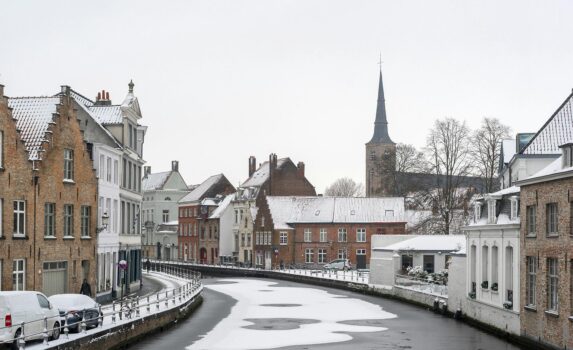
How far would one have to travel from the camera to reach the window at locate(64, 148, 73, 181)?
1639 inches

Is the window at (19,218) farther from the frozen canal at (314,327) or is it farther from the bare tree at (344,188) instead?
the bare tree at (344,188)

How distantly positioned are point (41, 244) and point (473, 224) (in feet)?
63.9

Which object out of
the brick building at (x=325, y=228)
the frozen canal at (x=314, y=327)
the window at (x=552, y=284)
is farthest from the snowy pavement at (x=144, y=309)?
the brick building at (x=325, y=228)

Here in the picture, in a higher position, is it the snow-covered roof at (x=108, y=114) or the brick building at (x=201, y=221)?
the snow-covered roof at (x=108, y=114)

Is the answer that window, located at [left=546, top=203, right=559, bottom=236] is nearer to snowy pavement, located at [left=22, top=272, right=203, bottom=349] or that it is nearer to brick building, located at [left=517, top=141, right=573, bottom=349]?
brick building, located at [left=517, top=141, right=573, bottom=349]

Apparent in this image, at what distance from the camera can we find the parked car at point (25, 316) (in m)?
23.4

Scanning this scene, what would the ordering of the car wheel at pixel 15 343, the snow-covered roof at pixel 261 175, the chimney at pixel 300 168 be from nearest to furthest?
the car wheel at pixel 15 343, the snow-covered roof at pixel 261 175, the chimney at pixel 300 168

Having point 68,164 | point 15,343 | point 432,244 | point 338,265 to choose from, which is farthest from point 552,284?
point 338,265

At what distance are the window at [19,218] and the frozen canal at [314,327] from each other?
7.44 metres

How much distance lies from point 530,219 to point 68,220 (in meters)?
21.1

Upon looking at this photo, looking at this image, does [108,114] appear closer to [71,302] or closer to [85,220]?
[85,220]

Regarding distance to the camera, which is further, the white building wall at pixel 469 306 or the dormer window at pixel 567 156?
the white building wall at pixel 469 306

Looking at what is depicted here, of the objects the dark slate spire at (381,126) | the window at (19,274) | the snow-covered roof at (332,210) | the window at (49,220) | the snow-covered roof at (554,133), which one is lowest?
the window at (19,274)

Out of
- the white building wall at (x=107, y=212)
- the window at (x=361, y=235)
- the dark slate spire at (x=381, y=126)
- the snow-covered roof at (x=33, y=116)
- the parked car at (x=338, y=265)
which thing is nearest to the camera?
the snow-covered roof at (x=33, y=116)
